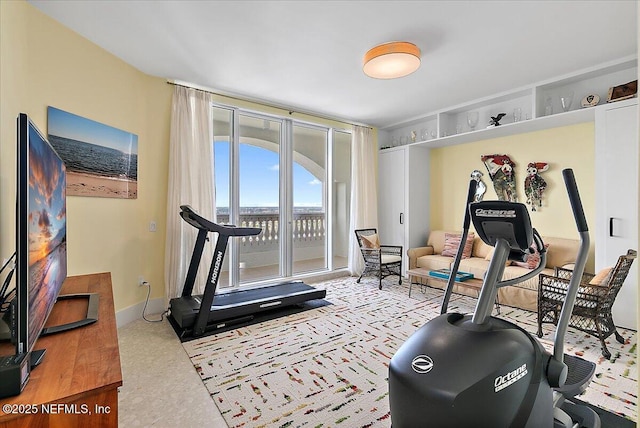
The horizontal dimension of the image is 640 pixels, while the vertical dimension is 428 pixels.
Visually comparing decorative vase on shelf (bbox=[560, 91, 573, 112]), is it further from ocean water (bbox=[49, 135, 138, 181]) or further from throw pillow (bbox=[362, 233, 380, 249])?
ocean water (bbox=[49, 135, 138, 181])

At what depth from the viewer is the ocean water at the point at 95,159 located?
259 centimetres

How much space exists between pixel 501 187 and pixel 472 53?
2.27 metres

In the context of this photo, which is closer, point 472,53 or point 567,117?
point 472,53

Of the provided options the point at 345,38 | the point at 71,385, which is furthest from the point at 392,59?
the point at 71,385

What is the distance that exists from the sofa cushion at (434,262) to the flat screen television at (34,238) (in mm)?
4217

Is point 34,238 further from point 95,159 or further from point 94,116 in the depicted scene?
point 94,116

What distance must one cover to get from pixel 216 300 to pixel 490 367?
9.28ft

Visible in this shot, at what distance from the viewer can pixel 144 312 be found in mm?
3393

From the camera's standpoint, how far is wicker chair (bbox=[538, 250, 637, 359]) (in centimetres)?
246

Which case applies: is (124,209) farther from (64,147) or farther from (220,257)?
(220,257)

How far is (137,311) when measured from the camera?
331 centimetres

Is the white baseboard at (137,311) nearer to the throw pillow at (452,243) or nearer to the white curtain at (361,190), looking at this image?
the white curtain at (361,190)

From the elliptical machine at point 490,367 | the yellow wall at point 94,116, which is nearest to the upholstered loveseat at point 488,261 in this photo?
the elliptical machine at point 490,367

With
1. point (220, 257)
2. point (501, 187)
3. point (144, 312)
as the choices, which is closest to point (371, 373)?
point (220, 257)
